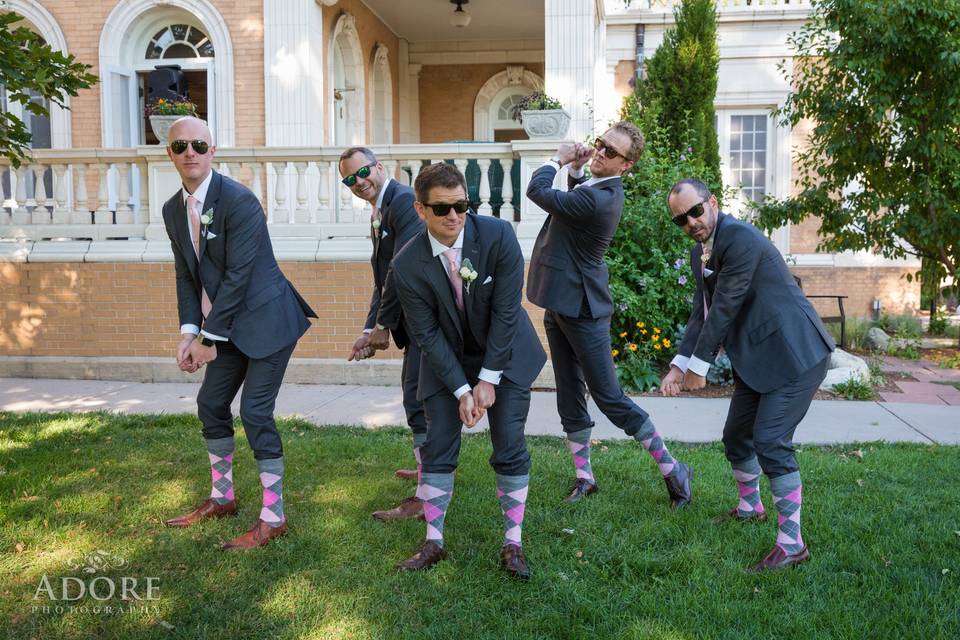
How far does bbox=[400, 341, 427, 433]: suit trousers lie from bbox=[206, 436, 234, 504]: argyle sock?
1.01 m

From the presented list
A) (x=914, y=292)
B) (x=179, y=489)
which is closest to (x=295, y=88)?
(x=179, y=489)

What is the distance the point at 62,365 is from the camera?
30.3 feet

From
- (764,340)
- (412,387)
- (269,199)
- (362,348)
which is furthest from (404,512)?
(269,199)

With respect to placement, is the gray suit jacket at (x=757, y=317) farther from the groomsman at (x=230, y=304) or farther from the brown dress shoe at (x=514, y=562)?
the groomsman at (x=230, y=304)

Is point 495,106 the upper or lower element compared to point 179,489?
upper

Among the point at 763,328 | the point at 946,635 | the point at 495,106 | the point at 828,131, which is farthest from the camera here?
the point at 495,106

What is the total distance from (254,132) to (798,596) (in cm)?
1146

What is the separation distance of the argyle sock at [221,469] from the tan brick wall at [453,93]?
15529mm

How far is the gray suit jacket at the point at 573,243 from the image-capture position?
4449 mm

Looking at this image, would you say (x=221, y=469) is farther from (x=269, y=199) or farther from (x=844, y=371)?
(x=844, y=371)

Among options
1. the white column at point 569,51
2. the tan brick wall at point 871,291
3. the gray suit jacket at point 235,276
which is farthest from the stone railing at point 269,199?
the tan brick wall at point 871,291

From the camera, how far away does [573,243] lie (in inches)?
187

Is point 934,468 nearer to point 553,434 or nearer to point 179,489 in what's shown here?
point 553,434

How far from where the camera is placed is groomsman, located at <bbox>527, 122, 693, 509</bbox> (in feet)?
14.8
